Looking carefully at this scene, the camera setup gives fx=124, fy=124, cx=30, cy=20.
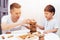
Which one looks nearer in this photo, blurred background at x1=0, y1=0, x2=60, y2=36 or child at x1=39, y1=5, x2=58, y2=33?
blurred background at x1=0, y1=0, x2=60, y2=36

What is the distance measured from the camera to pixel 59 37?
1.31m

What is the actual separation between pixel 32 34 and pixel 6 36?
251 millimetres

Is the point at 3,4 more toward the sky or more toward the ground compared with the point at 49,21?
more toward the sky

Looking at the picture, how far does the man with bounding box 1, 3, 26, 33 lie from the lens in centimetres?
115

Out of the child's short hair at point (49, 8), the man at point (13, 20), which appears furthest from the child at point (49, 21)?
the man at point (13, 20)

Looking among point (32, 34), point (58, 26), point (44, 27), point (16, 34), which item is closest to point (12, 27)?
point (16, 34)

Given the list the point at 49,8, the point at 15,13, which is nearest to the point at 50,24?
the point at 49,8

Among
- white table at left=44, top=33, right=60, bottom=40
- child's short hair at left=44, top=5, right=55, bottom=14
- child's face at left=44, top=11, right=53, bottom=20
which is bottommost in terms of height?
white table at left=44, top=33, right=60, bottom=40

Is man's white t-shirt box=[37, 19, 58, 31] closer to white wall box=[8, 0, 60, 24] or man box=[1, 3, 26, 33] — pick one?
white wall box=[8, 0, 60, 24]

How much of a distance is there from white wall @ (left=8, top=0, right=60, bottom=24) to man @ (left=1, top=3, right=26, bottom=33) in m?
0.05

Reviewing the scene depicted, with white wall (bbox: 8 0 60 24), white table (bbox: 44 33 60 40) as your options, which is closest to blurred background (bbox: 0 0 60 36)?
white wall (bbox: 8 0 60 24)

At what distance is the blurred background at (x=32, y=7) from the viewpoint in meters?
1.13

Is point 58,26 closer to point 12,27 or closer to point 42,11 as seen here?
point 42,11

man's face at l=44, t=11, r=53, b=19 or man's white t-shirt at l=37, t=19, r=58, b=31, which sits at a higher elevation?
man's face at l=44, t=11, r=53, b=19
